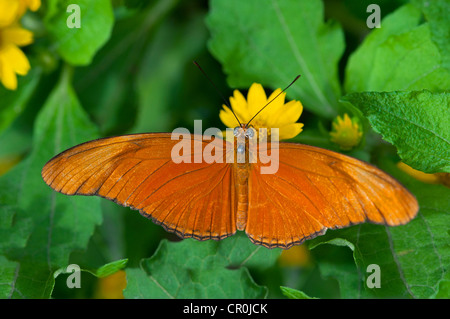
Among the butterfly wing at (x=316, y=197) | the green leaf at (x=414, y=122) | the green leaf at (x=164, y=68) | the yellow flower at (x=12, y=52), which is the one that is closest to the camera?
the butterfly wing at (x=316, y=197)

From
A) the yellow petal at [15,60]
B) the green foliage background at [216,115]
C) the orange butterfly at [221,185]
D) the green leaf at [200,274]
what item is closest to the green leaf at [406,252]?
the green foliage background at [216,115]

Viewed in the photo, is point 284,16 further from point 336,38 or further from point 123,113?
point 123,113

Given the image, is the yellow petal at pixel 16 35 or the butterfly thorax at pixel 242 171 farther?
the yellow petal at pixel 16 35

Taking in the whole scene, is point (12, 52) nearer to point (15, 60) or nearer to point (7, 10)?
point (15, 60)

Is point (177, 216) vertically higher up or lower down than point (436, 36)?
lower down

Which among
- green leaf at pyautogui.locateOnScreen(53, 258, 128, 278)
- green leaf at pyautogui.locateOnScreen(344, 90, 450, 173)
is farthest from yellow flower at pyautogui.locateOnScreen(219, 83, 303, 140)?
green leaf at pyautogui.locateOnScreen(53, 258, 128, 278)

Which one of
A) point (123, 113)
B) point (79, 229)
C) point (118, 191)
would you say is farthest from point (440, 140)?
point (123, 113)

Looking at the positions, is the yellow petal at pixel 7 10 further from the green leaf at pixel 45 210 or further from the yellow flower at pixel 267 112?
the yellow flower at pixel 267 112

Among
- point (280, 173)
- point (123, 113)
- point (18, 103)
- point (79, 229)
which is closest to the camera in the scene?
point (280, 173)
